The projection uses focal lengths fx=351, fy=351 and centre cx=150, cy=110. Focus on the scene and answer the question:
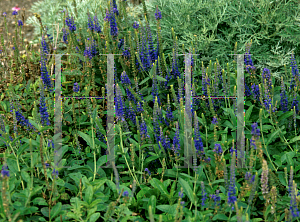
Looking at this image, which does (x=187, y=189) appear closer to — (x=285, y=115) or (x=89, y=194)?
(x=89, y=194)

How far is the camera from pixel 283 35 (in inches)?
129

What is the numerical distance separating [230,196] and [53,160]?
111cm

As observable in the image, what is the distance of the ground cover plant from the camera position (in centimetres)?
187

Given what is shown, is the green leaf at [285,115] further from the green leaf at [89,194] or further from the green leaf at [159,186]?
the green leaf at [89,194]

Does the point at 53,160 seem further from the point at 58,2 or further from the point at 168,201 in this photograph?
the point at 58,2

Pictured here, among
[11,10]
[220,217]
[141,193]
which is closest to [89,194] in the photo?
[141,193]

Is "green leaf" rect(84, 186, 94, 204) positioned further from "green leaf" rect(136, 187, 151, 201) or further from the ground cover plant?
"green leaf" rect(136, 187, 151, 201)

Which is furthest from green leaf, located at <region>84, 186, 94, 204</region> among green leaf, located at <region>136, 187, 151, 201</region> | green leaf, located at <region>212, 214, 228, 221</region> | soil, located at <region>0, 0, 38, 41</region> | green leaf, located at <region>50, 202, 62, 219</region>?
soil, located at <region>0, 0, 38, 41</region>

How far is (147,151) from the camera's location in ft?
7.94

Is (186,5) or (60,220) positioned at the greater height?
(186,5)

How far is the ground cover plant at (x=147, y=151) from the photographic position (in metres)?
1.87

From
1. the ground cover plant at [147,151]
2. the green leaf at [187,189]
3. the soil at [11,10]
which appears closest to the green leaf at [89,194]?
the ground cover plant at [147,151]

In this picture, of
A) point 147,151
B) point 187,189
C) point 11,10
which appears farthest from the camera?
point 11,10

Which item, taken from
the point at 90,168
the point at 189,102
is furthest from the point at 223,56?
the point at 90,168
